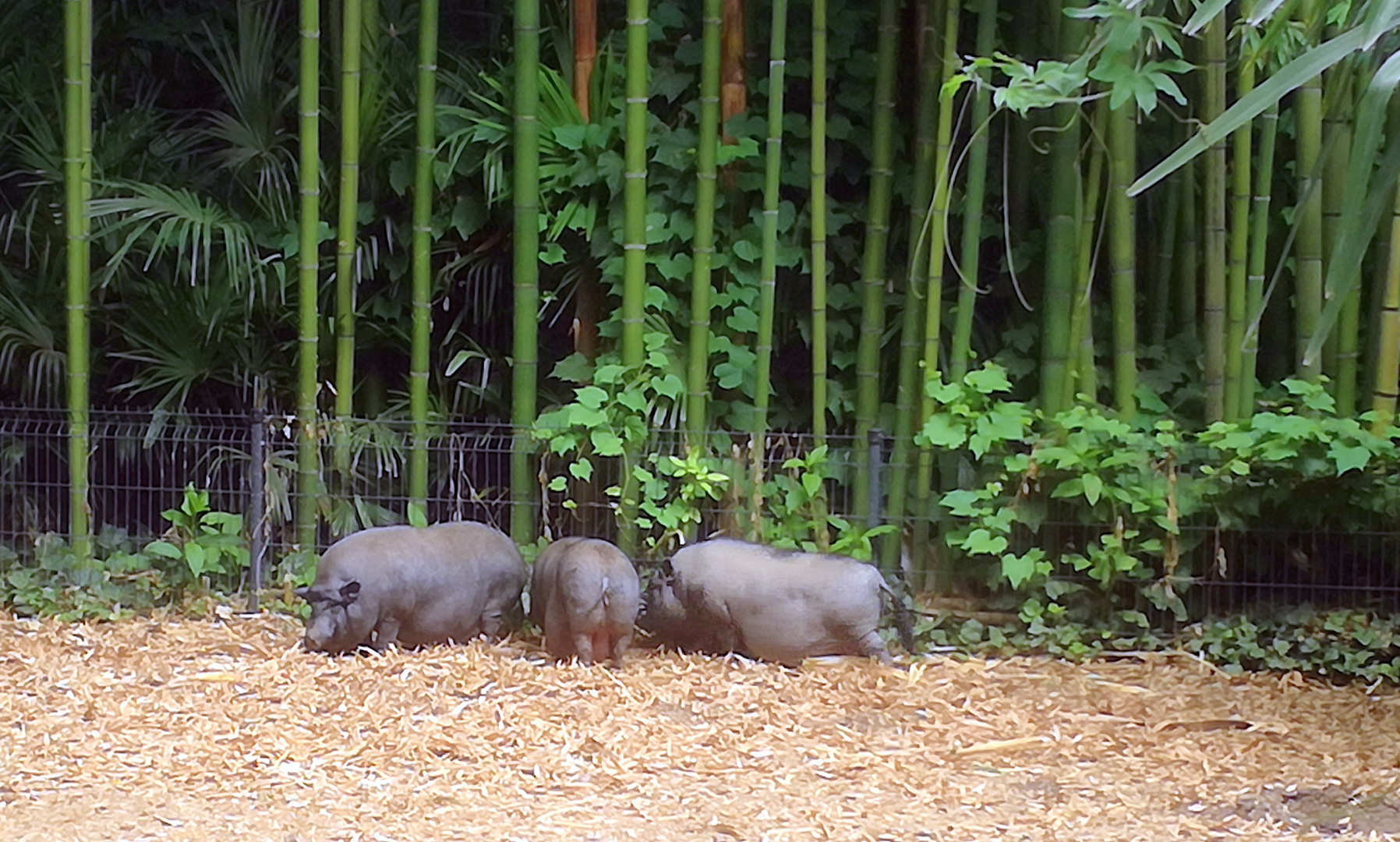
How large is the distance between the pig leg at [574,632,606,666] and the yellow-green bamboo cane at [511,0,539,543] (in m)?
0.81

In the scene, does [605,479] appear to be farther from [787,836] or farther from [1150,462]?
[787,836]

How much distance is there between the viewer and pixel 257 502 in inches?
199

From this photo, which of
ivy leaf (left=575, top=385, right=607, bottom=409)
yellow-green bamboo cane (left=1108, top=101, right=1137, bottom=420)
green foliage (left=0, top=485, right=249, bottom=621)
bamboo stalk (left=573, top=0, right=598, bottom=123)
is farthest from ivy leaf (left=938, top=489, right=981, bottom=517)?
green foliage (left=0, top=485, right=249, bottom=621)

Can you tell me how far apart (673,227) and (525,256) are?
0.53m

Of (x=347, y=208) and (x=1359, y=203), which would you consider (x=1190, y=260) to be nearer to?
(x=347, y=208)

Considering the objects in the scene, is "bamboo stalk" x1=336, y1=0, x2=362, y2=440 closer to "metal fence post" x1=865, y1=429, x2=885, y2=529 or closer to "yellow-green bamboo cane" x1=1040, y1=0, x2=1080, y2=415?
"metal fence post" x1=865, y1=429, x2=885, y2=529

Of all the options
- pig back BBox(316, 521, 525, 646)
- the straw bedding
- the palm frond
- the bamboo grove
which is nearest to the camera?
the straw bedding

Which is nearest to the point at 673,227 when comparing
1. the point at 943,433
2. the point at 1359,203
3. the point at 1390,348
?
the point at 943,433

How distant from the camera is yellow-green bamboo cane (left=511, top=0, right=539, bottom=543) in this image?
4.90m

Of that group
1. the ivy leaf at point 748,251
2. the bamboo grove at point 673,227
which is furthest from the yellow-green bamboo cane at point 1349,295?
the ivy leaf at point 748,251

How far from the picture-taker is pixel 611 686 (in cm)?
418

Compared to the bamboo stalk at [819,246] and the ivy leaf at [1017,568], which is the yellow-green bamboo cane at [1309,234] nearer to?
the ivy leaf at [1017,568]

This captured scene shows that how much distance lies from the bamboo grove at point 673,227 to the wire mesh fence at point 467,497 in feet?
0.32

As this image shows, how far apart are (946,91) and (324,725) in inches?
92.2
